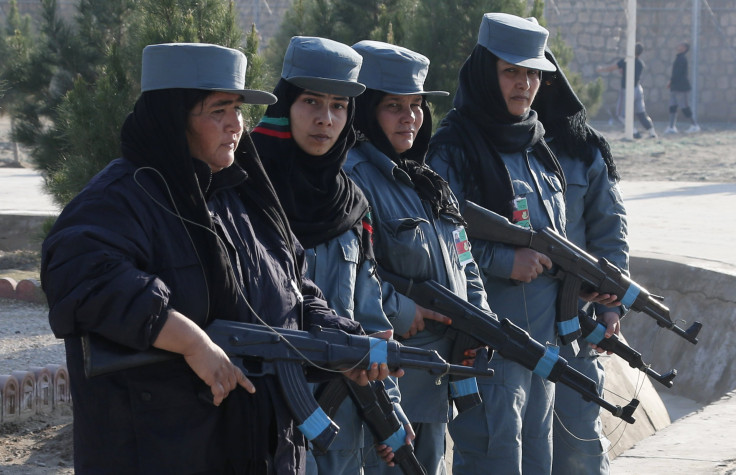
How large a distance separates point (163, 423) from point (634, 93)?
20.0 m

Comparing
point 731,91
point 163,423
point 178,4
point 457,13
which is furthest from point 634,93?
point 163,423

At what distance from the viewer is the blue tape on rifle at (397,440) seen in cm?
340

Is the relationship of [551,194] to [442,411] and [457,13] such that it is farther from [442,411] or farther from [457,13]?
[457,13]

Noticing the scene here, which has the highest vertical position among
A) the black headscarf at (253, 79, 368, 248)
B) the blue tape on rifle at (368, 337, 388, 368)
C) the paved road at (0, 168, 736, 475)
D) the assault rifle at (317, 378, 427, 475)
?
the black headscarf at (253, 79, 368, 248)

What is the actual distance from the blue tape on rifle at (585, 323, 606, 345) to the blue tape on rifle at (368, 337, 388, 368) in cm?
205

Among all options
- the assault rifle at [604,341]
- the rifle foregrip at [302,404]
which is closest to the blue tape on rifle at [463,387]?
the assault rifle at [604,341]

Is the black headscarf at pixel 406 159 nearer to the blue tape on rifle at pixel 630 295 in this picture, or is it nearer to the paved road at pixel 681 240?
the blue tape on rifle at pixel 630 295

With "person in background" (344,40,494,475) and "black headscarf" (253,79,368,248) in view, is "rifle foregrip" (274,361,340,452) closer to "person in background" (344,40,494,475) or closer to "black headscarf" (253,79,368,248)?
"black headscarf" (253,79,368,248)

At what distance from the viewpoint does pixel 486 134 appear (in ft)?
14.3

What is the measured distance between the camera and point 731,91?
78.6 ft

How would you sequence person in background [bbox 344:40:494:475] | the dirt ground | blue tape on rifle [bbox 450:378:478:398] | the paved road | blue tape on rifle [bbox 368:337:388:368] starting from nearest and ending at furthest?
blue tape on rifle [bbox 368:337:388:368] < person in background [bbox 344:40:494:475] < blue tape on rifle [bbox 450:378:478:398] < the paved road < the dirt ground

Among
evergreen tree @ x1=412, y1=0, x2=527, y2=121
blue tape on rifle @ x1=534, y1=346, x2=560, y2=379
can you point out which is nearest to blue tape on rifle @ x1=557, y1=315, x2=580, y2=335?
blue tape on rifle @ x1=534, y1=346, x2=560, y2=379

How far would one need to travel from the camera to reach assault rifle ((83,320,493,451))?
2523mm

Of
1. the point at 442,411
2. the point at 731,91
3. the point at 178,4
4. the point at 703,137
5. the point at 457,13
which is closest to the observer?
the point at 442,411
